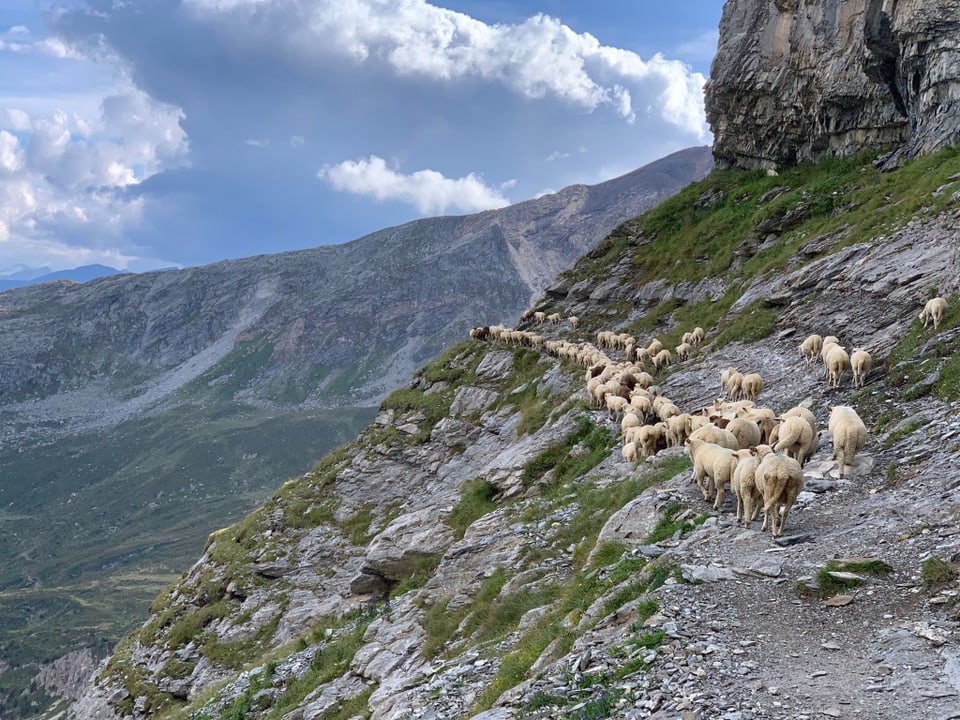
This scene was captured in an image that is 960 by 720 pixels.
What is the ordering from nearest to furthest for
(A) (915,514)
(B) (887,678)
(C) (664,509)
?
(B) (887,678) → (A) (915,514) → (C) (664,509)

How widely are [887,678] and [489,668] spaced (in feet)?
27.9

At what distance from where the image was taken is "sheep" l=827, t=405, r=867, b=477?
16.0 meters

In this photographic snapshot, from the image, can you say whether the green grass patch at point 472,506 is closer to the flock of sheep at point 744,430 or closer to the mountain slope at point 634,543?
the mountain slope at point 634,543

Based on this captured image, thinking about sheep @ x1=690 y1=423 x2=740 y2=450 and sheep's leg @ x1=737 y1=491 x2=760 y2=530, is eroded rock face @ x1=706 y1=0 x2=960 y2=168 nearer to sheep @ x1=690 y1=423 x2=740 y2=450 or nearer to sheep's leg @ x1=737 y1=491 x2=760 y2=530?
sheep @ x1=690 y1=423 x2=740 y2=450

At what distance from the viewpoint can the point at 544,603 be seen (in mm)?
17125

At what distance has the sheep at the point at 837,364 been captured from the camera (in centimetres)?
2334

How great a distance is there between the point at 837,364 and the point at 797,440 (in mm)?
8289

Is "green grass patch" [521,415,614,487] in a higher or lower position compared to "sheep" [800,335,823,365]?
lower

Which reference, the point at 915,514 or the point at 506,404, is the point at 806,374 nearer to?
the point at 915,514

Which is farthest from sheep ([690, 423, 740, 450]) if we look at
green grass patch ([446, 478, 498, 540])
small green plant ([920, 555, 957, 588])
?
green grass patch ([446, 478, 498, 540])

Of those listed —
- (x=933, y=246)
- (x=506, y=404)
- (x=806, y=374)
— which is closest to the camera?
(x=806, y=374)

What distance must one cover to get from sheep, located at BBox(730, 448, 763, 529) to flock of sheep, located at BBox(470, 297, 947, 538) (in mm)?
23

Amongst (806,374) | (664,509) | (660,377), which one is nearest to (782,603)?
(664,509)

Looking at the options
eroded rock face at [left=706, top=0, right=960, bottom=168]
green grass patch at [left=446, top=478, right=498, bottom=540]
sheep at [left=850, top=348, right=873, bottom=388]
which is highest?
eroded rock face at [left=706, top=0, right=960, bottom=168]
